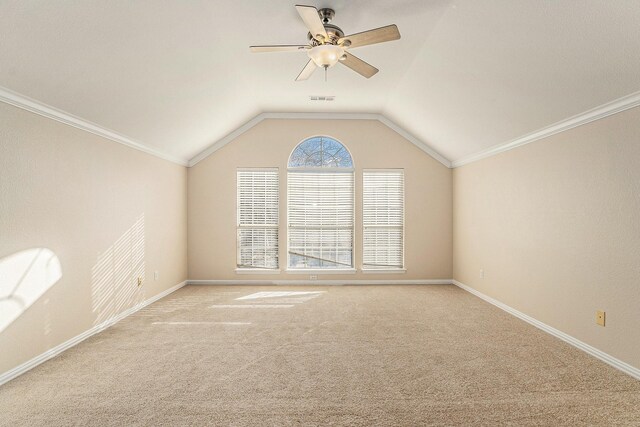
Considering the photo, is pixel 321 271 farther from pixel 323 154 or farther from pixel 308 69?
pixel 308 69

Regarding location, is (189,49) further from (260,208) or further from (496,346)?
(496,346)

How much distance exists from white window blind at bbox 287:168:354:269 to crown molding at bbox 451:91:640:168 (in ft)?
7.60

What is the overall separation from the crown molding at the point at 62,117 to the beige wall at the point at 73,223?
0.05 m

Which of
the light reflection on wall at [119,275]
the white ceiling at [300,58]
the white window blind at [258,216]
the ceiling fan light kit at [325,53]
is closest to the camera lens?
the white ceiling at [300,58]

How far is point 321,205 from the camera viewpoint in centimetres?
577

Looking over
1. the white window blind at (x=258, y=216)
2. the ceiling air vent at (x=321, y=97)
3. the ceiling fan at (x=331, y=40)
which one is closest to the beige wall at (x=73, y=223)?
the white window blind at (x=258, y=216)

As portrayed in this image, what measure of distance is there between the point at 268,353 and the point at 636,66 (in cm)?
355

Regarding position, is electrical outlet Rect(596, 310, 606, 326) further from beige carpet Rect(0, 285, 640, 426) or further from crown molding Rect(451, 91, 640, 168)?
crown molding Rect(451, 91, 640, 168)

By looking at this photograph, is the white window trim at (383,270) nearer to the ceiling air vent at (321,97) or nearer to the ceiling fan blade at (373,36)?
the ceiling air vent at (321,97)

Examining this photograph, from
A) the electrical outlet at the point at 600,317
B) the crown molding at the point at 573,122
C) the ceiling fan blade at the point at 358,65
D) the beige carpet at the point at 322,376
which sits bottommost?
the beige carpet at the point at 322,376

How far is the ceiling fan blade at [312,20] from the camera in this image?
6.66ft

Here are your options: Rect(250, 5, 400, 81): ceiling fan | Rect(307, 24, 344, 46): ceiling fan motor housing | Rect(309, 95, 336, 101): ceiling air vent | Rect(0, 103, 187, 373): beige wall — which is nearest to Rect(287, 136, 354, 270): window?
Rect(309, 95, 336, 101): ceiling air vent

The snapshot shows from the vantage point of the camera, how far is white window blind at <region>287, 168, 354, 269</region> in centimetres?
575

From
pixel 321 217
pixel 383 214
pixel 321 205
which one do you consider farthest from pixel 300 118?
pixel 383 214
